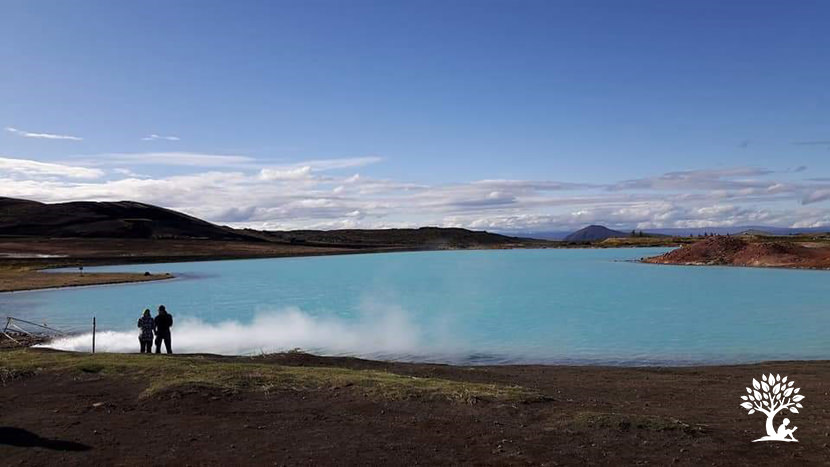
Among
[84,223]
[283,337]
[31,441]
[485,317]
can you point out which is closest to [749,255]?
[485,317]

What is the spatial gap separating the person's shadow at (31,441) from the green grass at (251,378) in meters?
2.93

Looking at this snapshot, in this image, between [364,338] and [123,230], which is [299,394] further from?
[123,230]

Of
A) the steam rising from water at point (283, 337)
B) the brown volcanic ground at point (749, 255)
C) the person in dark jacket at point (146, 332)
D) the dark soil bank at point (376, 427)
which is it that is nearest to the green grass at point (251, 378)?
the dark soil bank at point (376, 427)

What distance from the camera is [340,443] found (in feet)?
36.9

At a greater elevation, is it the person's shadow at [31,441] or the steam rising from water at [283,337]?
the person's shadow at [31,441]

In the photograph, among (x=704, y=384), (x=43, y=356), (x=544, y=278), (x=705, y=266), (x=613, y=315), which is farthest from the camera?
(x=705, y=266)

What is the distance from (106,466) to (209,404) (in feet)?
12.2

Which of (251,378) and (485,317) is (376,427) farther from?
(485,317)

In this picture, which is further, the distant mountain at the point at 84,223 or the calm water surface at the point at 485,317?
the distant mountain at the point at 84,223

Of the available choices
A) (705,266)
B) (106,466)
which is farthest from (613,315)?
(705,266)

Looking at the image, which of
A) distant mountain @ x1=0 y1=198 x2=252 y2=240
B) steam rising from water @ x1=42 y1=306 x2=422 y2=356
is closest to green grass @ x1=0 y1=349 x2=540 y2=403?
steam rising from water @ x1=42 y1=306 x2=422 y2=356

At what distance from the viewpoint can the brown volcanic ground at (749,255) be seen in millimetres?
77312

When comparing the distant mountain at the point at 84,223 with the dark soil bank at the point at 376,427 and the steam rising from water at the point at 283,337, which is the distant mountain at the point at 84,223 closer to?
the steam rising from water at the point at 283,337

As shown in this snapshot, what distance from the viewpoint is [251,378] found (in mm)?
15953
